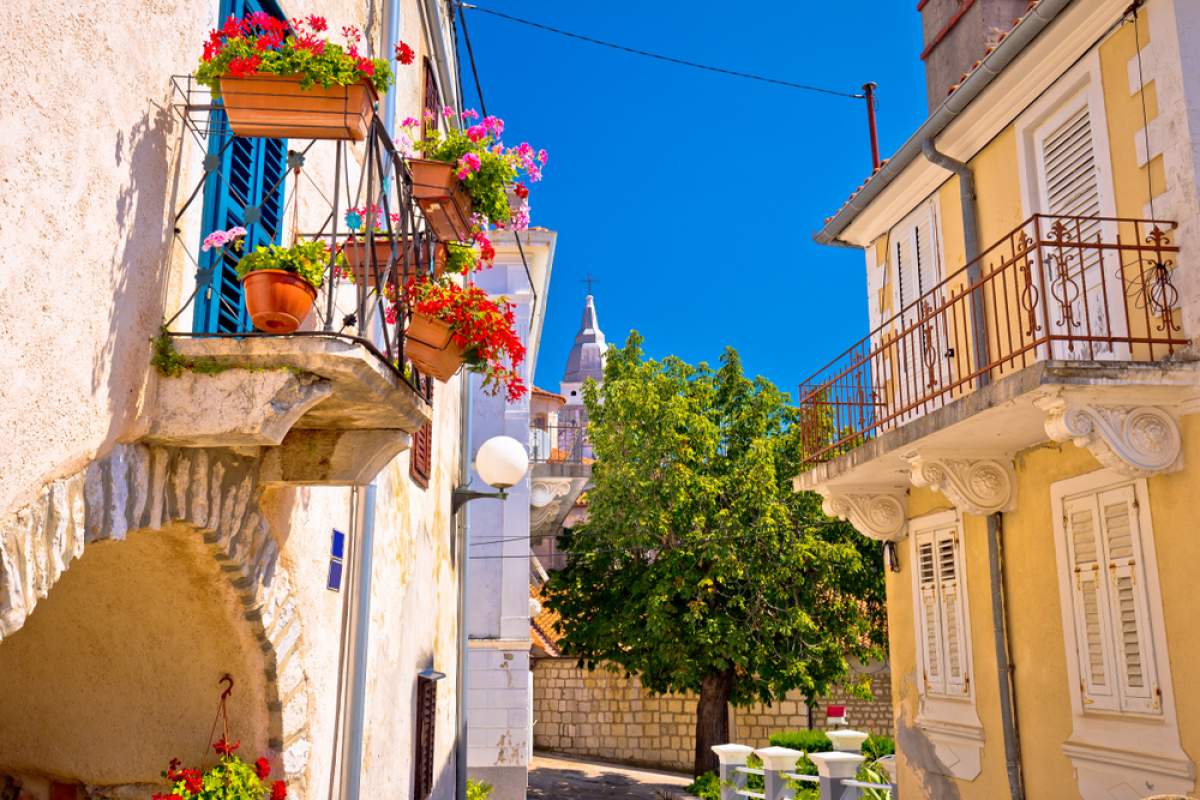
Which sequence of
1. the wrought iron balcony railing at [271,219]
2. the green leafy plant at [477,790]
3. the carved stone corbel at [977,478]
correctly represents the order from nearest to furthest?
the wrought iron balcony railing at [271,219], the carved stone corbel at [977,478], the green leafy plant at [477,790]

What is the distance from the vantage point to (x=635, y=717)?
28688 mm

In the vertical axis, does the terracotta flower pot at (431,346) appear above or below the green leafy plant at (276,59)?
below

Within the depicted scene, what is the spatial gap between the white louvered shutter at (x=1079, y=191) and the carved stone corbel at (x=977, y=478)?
4.25 ft

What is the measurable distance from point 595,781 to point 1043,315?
19360mm

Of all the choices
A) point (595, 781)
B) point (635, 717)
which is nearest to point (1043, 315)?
point (595, 781)

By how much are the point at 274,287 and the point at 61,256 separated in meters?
0.83

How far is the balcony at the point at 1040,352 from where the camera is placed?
703 cm

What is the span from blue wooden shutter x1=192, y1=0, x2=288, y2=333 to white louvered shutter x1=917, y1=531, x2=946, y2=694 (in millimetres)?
7435

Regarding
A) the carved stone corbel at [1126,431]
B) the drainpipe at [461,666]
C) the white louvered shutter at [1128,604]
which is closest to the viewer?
the carved stone corbel at [1126,431]

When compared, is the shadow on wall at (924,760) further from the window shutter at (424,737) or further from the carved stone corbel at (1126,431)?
the window shutter at (424,737)

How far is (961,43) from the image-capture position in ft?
36.5

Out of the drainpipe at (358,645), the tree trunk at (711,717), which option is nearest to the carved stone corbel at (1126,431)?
the drainpipe at (358,645)

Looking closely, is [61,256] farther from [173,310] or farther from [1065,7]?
[1065,7]

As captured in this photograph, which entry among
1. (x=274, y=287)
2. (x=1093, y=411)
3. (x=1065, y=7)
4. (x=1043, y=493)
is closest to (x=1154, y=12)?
(x=1065, y=7)
